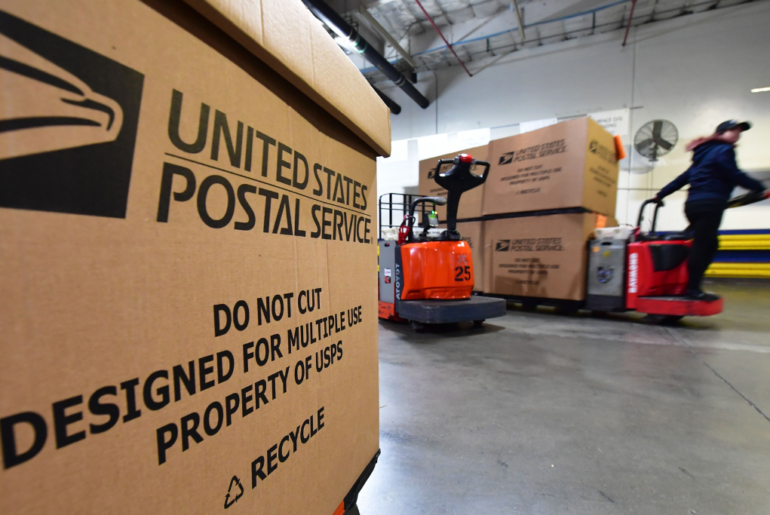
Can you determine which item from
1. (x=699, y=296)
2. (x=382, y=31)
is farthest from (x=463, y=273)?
(x=382, y=31)

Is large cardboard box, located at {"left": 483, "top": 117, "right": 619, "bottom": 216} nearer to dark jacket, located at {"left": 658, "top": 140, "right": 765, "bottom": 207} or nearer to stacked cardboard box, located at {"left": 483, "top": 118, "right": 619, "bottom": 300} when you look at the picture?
stacked cardboard box, located at {"left": 483, "top": 118, "right": 619, "bottom": 300}

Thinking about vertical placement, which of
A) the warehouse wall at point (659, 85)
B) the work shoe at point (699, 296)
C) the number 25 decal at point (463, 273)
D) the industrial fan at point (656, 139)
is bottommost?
the work shoe at point (699, 296)

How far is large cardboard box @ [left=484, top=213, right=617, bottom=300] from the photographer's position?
3.03m

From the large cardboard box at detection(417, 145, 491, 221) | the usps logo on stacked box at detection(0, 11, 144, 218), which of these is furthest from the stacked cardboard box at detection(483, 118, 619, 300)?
the usps logo on stacked box at detection(0, 11, 144, 218)

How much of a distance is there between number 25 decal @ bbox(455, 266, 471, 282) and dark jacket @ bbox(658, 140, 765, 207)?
6.07 feet

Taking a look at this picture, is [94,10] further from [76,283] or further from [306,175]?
[306,175]

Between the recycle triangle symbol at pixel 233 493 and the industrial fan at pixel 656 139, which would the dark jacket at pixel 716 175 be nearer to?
the recycle triangle symbol at pixel 233 493

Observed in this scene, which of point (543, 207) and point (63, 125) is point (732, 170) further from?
point (63, 125)

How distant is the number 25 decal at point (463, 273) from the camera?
2419mm

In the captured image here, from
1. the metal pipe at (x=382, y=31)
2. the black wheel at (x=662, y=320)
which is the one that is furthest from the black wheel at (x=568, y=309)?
the metal pipe at (x=382, y=31)

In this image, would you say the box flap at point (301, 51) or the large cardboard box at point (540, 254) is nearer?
the box flap at point (301, 51)

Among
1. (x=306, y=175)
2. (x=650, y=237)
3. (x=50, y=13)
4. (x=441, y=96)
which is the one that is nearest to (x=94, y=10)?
(x=50, y=13)

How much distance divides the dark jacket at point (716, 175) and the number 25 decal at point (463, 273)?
1850 mm

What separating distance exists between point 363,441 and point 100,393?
0.62 meters
